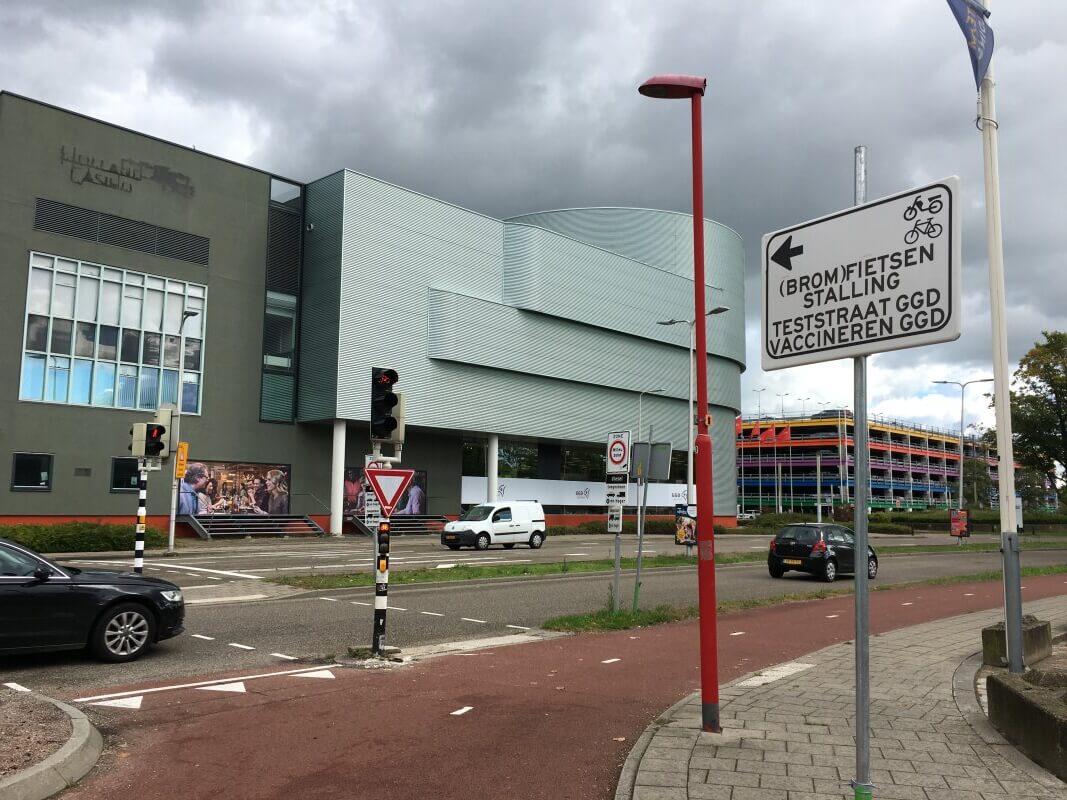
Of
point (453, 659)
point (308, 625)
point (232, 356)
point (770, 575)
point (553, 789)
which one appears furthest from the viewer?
point (232, 356)

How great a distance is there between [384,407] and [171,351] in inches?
1278

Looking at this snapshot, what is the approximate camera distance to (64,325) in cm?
3622

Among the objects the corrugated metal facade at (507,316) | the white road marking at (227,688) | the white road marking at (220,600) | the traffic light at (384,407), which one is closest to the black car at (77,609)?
the white road marking at (227,688)

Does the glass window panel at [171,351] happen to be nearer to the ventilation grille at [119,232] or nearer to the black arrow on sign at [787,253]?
the ventilation grille at [119,232]

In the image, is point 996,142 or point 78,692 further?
point 996,142

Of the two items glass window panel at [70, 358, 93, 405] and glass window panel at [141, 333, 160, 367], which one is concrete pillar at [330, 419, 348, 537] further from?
glass window panel at [70, 358, 93, 405]

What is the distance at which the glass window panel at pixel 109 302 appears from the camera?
37.3 m

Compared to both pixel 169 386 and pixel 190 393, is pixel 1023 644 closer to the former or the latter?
pixel 169 386

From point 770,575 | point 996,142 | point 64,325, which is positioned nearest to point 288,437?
point 64,325

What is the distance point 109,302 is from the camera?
37594mm

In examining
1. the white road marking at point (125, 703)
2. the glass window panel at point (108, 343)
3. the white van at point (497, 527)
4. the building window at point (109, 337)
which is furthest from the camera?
the glass window panel at point (108, 343)

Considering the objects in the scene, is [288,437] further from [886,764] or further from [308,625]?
[886,764]

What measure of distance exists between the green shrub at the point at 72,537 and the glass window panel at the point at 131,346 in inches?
443

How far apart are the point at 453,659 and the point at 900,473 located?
118 metres
